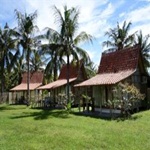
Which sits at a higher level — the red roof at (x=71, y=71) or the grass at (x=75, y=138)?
the red roof at (x=71, y=71)

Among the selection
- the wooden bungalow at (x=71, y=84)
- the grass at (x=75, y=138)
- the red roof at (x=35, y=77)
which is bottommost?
the grass at (x=75, y=138)

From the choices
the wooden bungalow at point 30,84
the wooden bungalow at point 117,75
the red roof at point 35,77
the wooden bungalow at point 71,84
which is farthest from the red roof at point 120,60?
the red roof at point 35,77

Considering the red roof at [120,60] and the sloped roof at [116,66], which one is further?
the red roof at [120,60]

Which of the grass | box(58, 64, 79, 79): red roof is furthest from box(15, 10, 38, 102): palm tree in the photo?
the grass

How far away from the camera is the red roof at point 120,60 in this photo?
20547 millimetres

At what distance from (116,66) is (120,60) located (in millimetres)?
620

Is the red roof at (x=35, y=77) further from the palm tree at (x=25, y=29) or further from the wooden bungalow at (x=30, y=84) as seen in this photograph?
the palm tree at (x=25, y=29)

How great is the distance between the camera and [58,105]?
27469 mm

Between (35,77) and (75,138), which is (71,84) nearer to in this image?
(35,77)

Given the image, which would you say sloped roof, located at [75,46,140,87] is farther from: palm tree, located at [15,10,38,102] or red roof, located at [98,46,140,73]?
palm tree, located at [15,10,38,102]

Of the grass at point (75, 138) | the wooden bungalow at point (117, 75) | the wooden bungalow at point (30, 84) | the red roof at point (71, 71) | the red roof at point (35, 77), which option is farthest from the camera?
the red roof at point (35, 77)

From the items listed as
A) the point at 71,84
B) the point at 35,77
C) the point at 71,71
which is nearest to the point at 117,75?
the point at 71,84

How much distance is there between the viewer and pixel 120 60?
2208 cm

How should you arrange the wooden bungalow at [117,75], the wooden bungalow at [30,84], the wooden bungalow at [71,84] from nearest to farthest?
the wooden bungalow at [117,75] < the wooden bungalow at [71,84] < the wooden bungalow at [30,84]
